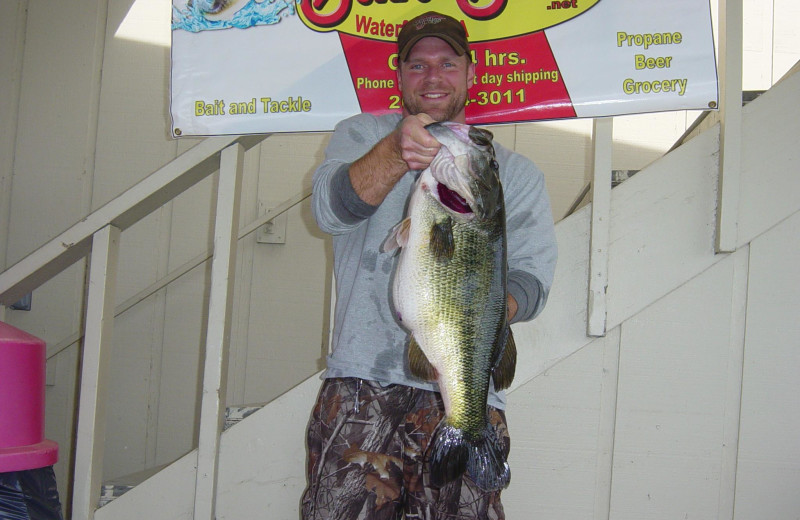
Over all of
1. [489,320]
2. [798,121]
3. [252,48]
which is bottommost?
[489,320]

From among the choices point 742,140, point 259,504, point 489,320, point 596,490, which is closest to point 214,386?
point 259,504

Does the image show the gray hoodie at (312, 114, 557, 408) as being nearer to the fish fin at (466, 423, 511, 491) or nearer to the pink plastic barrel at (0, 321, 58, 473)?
the fish fin at (466, 423, 511, 491)

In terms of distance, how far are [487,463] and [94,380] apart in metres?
1.73

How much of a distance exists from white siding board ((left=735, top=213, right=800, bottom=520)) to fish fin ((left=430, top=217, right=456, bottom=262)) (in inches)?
67.1

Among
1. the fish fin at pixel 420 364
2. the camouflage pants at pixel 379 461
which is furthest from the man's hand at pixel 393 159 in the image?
the camouflage pants at pixel 379 461

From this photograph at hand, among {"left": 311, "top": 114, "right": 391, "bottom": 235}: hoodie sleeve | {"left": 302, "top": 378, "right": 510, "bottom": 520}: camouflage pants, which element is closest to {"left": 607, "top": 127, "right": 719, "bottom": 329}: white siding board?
{"left": 302, "top": 378, "right": 510, "bottom": 520}: camouflage pants

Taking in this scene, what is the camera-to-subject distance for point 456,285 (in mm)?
1779

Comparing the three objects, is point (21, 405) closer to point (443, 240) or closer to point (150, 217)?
point (443, 240)

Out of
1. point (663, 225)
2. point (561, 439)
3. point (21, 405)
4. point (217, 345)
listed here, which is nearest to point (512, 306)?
point (561, 439)

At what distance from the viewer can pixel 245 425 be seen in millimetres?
2820

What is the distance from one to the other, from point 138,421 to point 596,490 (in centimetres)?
285

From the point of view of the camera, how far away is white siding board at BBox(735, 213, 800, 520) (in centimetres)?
279

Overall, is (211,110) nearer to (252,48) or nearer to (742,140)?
(252,48)

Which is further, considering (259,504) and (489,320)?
(259,504)
